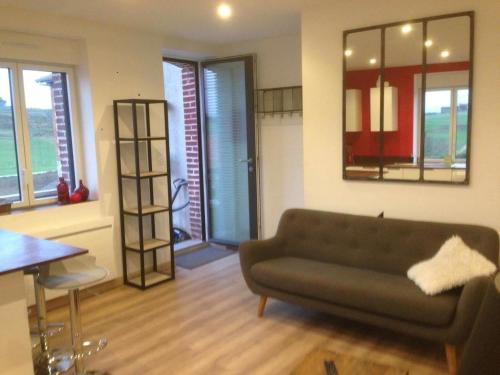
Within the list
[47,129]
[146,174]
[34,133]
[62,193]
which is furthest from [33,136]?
[146,174]

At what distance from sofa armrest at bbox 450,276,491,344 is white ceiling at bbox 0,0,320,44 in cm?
242

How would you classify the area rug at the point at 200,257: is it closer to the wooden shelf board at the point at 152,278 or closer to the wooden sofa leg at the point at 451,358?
the wooden shelf board at the point at 152,278

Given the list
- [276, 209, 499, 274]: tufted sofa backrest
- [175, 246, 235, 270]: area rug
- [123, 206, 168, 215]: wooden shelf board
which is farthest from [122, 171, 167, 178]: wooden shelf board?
[276, 209, 499, 274]: tufted sofa backrest

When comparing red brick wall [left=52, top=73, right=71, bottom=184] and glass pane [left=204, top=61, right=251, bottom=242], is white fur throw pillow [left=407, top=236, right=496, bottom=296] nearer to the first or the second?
glass pane [left=204, top=61, right=251, bottom=242]

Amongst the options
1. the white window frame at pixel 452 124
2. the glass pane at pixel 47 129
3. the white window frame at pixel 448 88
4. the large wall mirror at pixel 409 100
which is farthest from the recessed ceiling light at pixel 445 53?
the glass pane at pixel 47 129

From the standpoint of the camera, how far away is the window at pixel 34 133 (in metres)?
3.69

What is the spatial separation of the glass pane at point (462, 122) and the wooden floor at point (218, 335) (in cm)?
136

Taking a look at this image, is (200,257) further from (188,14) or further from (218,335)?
(188,14)

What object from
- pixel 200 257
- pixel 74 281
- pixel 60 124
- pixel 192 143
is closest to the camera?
pixel 74 281

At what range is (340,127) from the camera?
12.3 feet

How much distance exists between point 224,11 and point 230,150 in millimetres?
1921

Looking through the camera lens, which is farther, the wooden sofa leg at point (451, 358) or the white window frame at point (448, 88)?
the white window frame at point (448, 88)

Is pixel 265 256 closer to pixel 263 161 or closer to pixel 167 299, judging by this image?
pixel 167 299

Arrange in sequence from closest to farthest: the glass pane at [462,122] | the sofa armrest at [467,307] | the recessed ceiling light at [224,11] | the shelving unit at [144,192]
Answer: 1. the sofa armrest at [467,307]
2. the glass pane at [462,122]
3. the recessed ceiling light at [224,11]
4. the shelving unit at [144,192]
